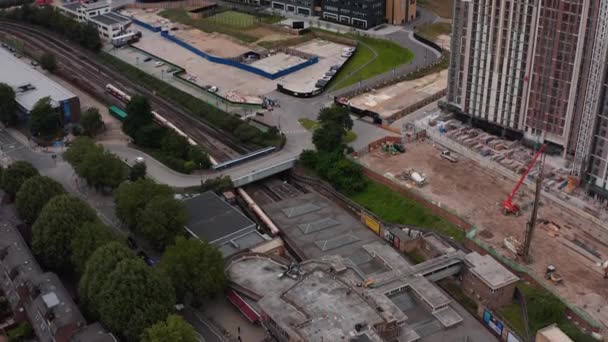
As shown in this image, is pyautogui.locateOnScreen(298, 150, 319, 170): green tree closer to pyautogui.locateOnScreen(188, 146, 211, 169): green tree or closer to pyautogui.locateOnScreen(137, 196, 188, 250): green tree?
pyautogui.locateOnScreen(188, 146, 211, 169): green tree

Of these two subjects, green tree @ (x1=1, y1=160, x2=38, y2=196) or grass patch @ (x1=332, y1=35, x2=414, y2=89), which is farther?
grass patch @ (x1=332, y1=35, x2=414, y2=89)

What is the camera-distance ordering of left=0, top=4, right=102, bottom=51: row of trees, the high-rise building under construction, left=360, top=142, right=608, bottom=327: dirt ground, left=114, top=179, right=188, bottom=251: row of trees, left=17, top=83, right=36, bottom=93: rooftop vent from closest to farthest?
left=360, top=142, right=608, bottom=327: dirt ground < left=114, top=179, right=188, bottom=251: row of trees < the high-rise building under construction < left=17, top=83, right=36, bottom=93: rooftop vent < left=0, top=4, right=102, bottom=51: row of trees

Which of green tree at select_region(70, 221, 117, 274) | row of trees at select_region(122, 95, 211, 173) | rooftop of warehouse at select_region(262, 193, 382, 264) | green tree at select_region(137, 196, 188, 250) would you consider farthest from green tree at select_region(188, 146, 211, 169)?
green tree at select_region(70, 221, 117, 274)

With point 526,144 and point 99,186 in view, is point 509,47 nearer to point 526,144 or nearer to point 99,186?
point 526,144

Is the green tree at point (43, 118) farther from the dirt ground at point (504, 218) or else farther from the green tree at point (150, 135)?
the dirt ground at point (504, 218)

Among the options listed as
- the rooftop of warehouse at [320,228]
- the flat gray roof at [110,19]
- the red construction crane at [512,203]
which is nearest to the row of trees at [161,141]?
the rooftop of warehouse at [320,228]
